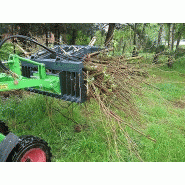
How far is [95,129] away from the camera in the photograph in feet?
12.5

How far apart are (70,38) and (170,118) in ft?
30.6

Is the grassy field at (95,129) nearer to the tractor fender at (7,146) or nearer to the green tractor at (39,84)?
the green tractor at (39,84)

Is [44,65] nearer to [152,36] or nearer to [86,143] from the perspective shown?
[86,143]

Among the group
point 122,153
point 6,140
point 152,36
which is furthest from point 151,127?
point 152,36


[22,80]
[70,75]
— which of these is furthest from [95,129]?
[22,80]

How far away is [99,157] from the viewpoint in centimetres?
302

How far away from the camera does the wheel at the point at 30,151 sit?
2.19 metres

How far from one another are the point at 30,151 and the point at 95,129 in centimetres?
172

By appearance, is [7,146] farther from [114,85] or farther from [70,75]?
[114,85]

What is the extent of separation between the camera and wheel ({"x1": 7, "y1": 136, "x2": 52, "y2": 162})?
219 cm

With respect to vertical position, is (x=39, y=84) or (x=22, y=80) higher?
(x=22, y=80)

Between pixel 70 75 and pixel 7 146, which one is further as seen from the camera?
pixel 70 75

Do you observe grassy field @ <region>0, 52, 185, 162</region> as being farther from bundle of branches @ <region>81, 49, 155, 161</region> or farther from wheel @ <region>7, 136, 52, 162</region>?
wheel @ <region>7, 136, 52, 162</region>

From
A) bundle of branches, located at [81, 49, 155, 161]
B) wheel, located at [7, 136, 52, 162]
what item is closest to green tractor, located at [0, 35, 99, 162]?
wheel, located at [7, 136, 52, 162]
